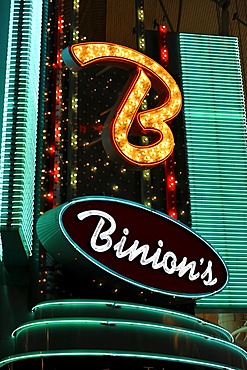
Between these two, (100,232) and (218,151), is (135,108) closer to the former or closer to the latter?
(100,232)

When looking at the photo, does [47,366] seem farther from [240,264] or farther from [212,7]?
[212,7]

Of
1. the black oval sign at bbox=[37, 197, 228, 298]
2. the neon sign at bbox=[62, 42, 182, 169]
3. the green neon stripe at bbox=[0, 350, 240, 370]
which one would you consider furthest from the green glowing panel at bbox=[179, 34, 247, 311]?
the green neon stripe at bbox=[0, 350, 240, 370]

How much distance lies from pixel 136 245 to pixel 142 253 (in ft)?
0.54

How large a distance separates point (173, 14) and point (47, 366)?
1168 centimetres

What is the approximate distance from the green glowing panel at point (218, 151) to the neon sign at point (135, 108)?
6.57 feet

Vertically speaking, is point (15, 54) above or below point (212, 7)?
below

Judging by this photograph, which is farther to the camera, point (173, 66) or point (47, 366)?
point (173, 66)

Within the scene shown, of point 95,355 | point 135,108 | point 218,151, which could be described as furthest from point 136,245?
point 218,151

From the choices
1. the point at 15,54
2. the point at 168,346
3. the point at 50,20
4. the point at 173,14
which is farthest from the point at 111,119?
the point at 173,14

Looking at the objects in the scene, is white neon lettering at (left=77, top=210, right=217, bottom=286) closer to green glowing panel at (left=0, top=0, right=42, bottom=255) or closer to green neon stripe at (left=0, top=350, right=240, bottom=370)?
green glowing panel at (left=0, top=0, right=42, bottom=255)

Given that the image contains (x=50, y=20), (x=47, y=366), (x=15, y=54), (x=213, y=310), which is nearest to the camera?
(x=47, y=366)

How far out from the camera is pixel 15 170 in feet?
32.4

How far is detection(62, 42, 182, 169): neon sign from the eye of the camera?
11578mm

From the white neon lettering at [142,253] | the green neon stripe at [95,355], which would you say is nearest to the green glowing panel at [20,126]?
the white neon lettering at [142,253]
